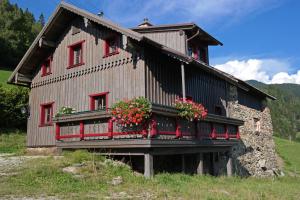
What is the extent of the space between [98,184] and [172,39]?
36.4ft

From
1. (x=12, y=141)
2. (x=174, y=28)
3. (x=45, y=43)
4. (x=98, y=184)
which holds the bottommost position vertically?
(x=98, y=184)

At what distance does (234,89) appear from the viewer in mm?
22453

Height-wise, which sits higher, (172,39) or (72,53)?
(172,39)

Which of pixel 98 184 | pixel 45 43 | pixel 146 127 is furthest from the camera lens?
pixel 45 43

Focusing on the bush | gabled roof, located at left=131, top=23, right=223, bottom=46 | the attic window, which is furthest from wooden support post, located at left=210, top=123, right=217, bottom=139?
the bush

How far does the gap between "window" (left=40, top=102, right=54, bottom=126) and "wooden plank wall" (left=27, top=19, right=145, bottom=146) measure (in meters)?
0.33

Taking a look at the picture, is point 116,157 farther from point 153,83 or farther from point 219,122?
point 219,122

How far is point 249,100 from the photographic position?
2452 centimetres

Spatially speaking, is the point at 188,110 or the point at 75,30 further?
the point at 75,30

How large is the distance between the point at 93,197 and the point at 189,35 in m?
13.0

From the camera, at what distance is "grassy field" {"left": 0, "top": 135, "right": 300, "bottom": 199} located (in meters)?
9.41

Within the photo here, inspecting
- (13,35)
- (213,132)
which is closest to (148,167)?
(213,132)

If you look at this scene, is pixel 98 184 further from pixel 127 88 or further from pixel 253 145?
pixel 253 145

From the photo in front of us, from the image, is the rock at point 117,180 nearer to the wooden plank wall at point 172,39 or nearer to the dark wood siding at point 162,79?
the dark wood siding at point 162,79
